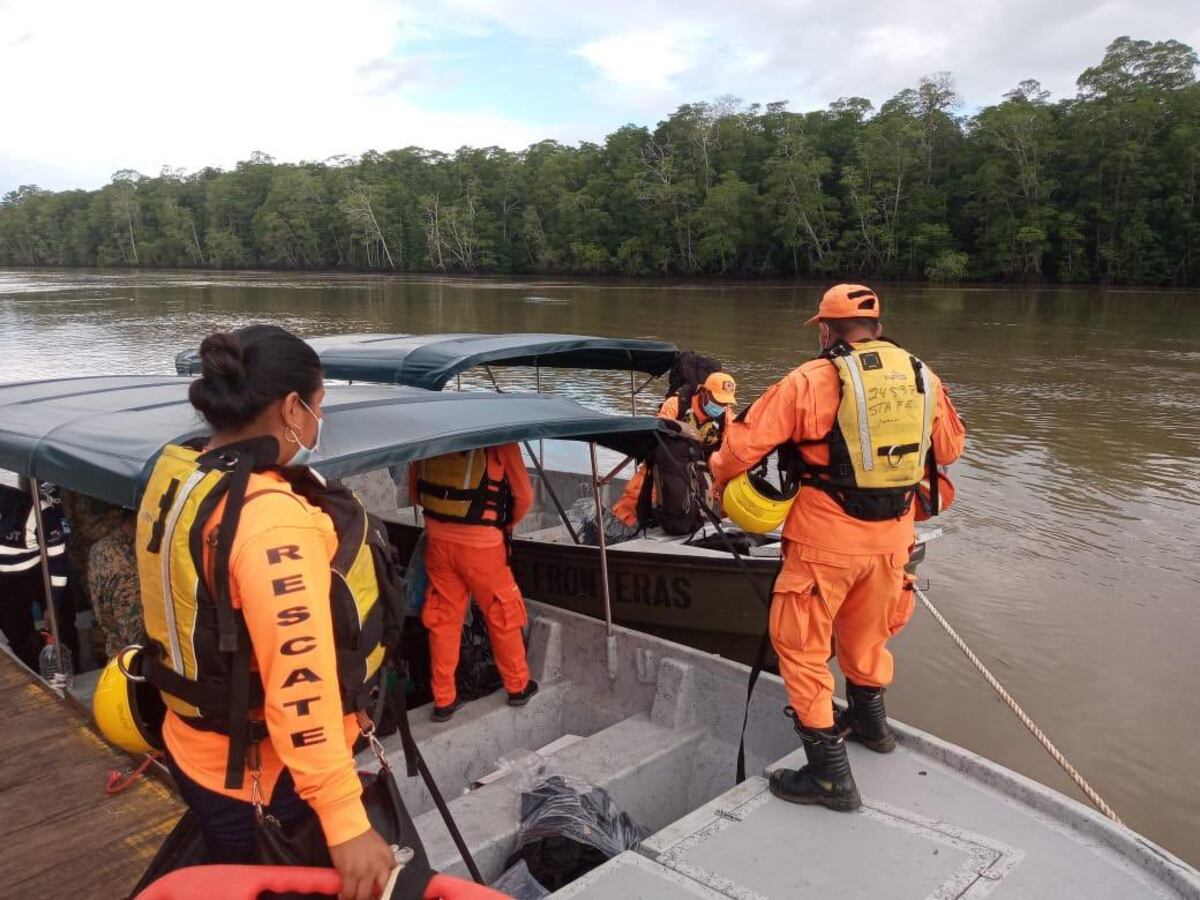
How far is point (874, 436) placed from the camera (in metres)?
3.02

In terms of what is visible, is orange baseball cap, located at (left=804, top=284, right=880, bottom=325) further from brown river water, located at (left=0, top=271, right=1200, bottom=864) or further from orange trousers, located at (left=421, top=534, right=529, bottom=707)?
brown river water, located at (left=0, top=271, right=1200, bottom=864)

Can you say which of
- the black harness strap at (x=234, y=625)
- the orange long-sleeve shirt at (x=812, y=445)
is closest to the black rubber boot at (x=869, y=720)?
the orange long-sleeve shirt at (x=812, y=445)

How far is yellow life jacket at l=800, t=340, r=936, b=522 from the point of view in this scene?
300 cm

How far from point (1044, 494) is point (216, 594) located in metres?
10.8

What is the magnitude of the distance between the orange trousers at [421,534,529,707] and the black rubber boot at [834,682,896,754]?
→ 1.64m

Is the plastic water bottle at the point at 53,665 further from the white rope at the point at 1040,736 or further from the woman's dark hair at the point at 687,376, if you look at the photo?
the woman's dark hair at the point at 687,376

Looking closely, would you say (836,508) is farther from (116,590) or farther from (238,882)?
(116,590)

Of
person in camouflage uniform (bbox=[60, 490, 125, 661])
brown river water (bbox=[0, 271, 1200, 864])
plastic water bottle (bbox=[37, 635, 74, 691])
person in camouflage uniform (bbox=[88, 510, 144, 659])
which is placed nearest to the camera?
person in camouflage uniform (bbox=[88, 510, 144, 659])

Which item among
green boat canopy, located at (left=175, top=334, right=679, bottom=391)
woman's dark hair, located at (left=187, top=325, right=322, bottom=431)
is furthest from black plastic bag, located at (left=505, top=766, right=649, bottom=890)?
green boat canopy, located at (left=175, top=334, right=679, bottom=391)

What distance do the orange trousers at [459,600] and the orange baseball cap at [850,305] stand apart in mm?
1919

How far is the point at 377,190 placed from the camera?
83.7 meters

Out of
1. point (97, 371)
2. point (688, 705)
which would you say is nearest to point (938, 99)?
point (97, 371)

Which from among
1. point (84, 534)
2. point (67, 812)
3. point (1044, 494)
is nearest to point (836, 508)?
point (67, 812)

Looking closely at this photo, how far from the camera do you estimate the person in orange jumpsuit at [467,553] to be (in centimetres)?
402
